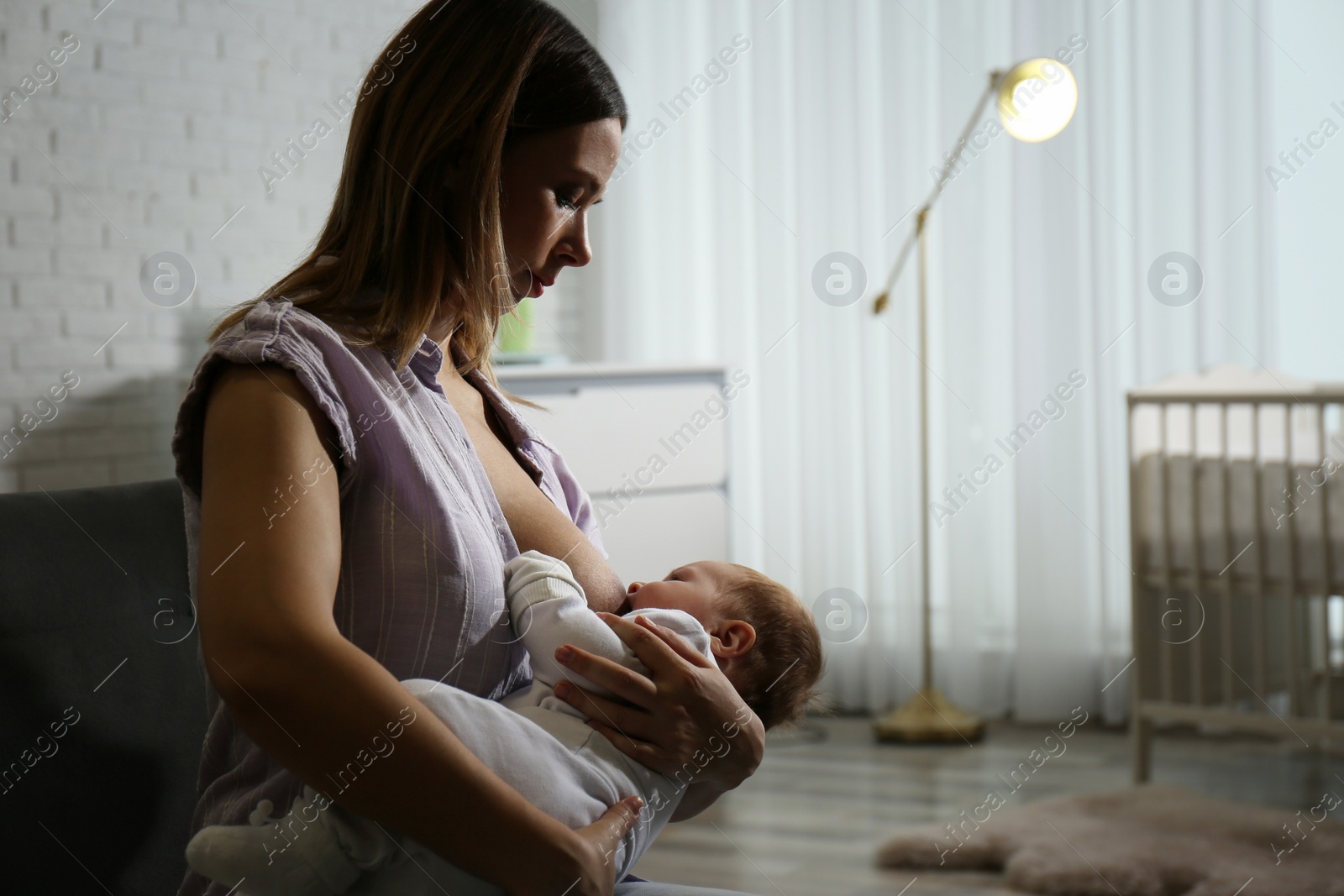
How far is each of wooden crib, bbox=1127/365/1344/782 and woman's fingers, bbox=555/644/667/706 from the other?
2.22 metres

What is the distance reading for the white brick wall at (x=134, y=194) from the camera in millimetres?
3152

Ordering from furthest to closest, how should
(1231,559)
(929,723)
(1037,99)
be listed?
(929,723)
(1037,99)
(1231,559)

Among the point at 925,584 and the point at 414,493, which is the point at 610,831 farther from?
the point at 925,584

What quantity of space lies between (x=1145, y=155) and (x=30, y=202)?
3143 millimetres

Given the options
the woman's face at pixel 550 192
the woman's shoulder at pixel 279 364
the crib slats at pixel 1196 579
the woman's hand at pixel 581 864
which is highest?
the woman's face at pixel 550 192

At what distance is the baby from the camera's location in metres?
0.89

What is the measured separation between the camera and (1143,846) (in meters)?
2.50

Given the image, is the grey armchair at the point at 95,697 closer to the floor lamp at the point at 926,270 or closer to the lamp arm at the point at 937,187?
the floor lamp at the point at 926,270

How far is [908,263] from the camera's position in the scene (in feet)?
12.7

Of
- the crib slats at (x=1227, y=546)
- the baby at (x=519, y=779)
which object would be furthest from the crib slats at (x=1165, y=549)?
the baby at (x=519, y=779)

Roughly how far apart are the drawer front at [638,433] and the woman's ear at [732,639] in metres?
1.73

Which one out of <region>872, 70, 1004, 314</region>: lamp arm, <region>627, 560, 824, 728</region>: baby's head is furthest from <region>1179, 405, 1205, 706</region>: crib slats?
<region>627, 560, 824, 728</region>: baby's head

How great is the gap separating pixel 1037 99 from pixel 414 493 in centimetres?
273

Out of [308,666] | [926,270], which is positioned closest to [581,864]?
[308,666]
